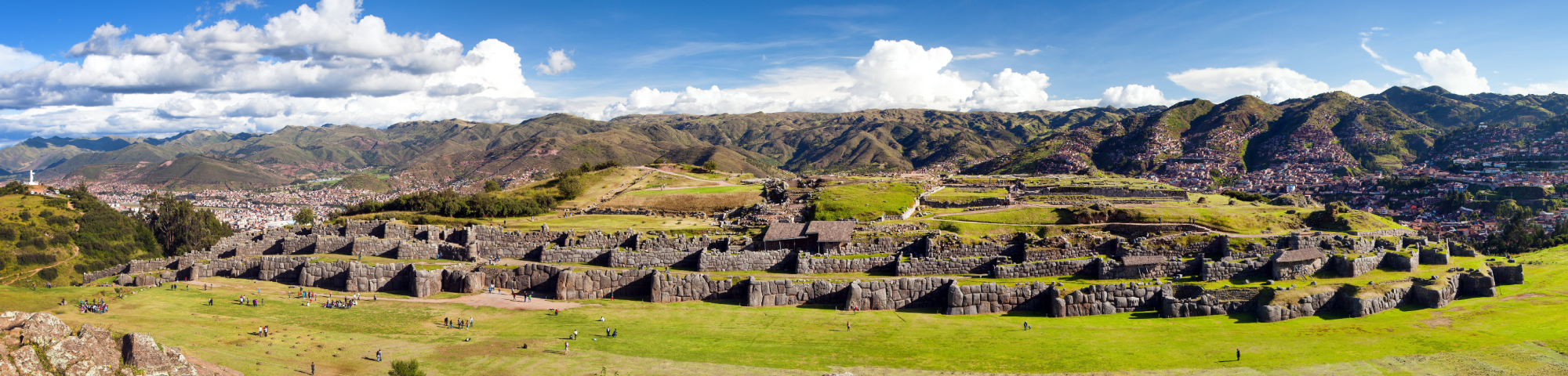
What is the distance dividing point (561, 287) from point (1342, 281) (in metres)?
42.3

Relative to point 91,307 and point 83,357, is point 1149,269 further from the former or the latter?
point 91,307

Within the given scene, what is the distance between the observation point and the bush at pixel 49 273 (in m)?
54.9

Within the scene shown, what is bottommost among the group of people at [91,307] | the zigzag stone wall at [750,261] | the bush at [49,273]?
the bush at [49,273]

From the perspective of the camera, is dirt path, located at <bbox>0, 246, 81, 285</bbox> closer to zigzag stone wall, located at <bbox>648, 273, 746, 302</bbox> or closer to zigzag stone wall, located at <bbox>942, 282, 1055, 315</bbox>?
zigzag stone wall, located at <bbox>648, 273, 746, 302</bbox>

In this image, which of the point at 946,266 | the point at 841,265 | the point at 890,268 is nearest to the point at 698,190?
the point at 841,265

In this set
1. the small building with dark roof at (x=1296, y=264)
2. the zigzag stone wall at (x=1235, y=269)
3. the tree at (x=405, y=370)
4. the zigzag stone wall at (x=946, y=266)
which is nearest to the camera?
the tree at (x=405, y=370)

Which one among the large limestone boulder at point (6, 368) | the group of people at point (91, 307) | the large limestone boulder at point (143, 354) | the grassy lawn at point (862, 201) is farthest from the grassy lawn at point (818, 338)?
the grassy lawn at point (862, 201)

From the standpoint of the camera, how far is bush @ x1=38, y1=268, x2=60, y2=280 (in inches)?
2161

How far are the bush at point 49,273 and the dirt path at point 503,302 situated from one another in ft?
127

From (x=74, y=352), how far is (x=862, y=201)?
58.1m

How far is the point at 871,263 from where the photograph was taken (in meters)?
45.7

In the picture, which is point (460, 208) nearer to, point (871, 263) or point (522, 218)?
point (522, 218)

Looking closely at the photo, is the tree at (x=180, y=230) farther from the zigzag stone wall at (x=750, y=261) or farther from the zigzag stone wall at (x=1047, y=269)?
the zigzag stone wall at (x=1047, y=269)

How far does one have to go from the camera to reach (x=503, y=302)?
1560 inches
